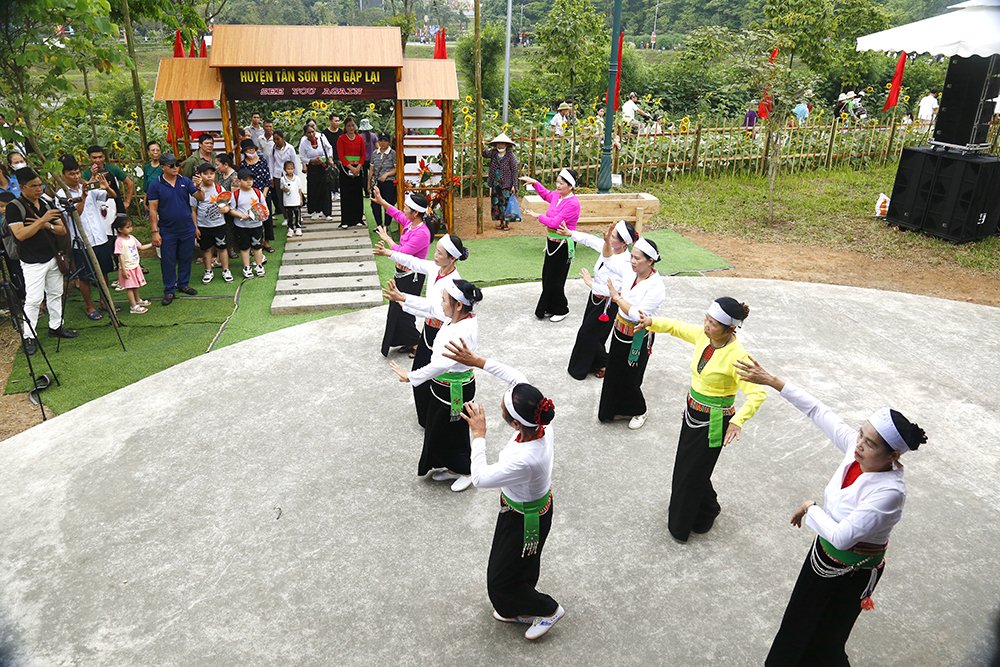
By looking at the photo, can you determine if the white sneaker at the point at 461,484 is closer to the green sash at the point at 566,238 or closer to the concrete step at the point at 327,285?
the green sash at the point at 566,238

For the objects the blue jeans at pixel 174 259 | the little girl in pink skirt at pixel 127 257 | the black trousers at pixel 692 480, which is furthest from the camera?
the blue jeans at pixel 174 259

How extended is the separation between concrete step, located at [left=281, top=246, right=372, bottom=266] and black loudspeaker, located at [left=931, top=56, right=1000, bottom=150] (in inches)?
370

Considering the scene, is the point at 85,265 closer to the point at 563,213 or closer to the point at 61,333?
the point at 61,333

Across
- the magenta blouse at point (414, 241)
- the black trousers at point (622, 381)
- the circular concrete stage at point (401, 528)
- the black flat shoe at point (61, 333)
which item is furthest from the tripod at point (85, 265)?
the black trousers at point (622, 381)

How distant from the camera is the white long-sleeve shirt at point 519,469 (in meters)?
3.63

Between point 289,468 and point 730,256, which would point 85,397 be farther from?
point 730,256

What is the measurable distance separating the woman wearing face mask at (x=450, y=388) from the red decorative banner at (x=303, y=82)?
18.9 ft

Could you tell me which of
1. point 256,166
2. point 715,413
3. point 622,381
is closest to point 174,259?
point 256,166

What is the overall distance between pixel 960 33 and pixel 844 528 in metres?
9.51

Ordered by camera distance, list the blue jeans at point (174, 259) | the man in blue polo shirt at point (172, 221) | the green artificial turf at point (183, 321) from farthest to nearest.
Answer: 1. the blue jeans at point (174, 259)
2. the man in blue polo shirt at point (172, 221)
3. the green artificial turf at point (183, 321)

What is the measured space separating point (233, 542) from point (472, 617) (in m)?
1.73

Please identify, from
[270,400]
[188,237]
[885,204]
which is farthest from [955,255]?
[188,237]

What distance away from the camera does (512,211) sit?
1220 cm

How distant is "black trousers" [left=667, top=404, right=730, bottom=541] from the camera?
180 inches
